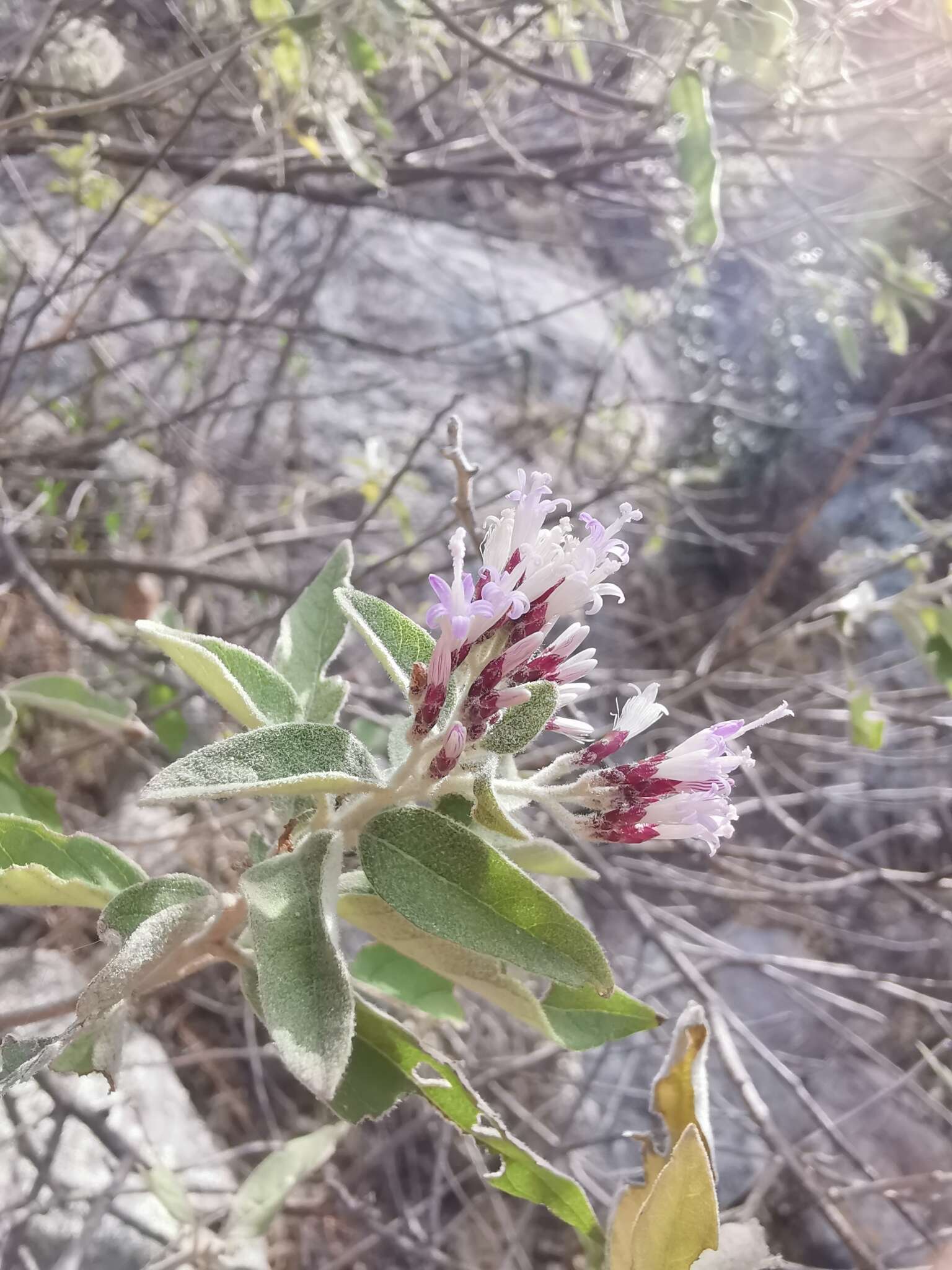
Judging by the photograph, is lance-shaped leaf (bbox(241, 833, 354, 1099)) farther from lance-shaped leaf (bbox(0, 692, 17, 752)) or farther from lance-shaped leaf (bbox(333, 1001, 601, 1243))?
lance-shaped leaf (bbox(0, 692, 17, 752))

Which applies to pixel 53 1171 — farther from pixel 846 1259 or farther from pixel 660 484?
pixel 660 484

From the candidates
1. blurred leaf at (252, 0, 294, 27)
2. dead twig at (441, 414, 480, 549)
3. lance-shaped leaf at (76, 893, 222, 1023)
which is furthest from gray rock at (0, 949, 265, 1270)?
blurred leaf at (252, 0, 294, 27)

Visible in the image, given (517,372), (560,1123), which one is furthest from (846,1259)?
(517,372)

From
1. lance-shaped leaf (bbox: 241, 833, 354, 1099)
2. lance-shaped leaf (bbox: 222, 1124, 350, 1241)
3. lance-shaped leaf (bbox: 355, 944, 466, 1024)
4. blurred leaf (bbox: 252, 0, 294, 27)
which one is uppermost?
blurred leaf (bbox: 252, 0, 294, 27)

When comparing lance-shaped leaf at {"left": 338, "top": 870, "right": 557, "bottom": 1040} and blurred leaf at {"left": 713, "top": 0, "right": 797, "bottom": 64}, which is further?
blurred leaf at {"left": 713, "top": 0, "right": 797, "bottom": 64}

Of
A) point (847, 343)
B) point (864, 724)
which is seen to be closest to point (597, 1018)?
point (864, 724)

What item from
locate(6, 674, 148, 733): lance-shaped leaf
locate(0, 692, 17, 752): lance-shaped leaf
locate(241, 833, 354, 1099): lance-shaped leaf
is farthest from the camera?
locate(6, 674, 148, 733): lance-shaped leaf

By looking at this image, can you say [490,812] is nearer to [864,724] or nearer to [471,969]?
[471,969]

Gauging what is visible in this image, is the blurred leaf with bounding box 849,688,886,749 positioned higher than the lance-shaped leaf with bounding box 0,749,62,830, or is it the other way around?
the lance-shaped leaf with bounding box 0,749,62,830
